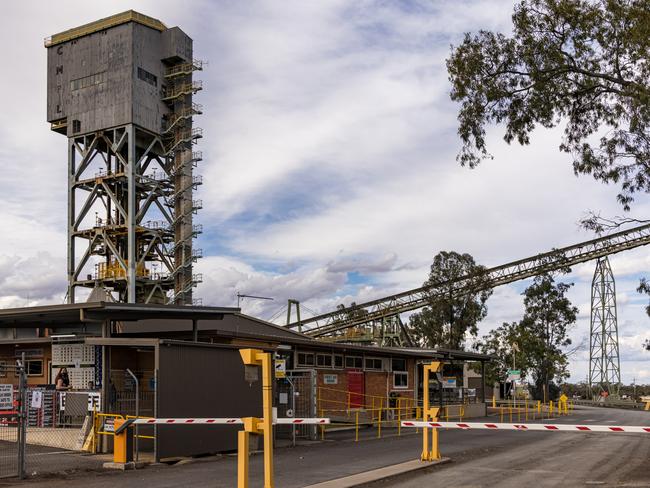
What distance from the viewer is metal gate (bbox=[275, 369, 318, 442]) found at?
2489cm

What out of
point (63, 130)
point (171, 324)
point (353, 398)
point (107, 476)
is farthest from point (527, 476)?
point (63, 130)

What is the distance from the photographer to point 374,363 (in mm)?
38156

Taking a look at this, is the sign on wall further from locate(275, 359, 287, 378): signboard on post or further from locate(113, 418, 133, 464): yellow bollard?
locate(113, 418, 133, 464): yellow bollard

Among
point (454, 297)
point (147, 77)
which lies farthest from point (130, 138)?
point (454, 297)

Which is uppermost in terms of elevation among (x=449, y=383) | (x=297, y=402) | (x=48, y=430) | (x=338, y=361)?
(x=338, y=361)

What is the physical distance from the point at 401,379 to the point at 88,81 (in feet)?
132

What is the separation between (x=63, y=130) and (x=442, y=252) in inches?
1393

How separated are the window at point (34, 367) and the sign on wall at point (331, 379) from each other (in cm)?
1181

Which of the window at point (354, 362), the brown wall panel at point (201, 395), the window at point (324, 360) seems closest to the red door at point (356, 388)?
the window at point (354, 362)

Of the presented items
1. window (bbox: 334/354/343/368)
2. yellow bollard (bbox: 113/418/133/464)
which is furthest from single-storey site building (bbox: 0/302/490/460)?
yellow bollard (bbox: 113/418/133/464)

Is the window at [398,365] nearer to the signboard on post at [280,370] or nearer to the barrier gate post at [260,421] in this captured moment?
the signboard on post at [280,370]

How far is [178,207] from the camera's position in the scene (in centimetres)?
6556

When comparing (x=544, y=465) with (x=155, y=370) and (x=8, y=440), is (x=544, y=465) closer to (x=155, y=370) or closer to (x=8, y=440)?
(x=155, y=370)

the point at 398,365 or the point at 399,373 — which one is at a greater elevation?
the point at 398,365
